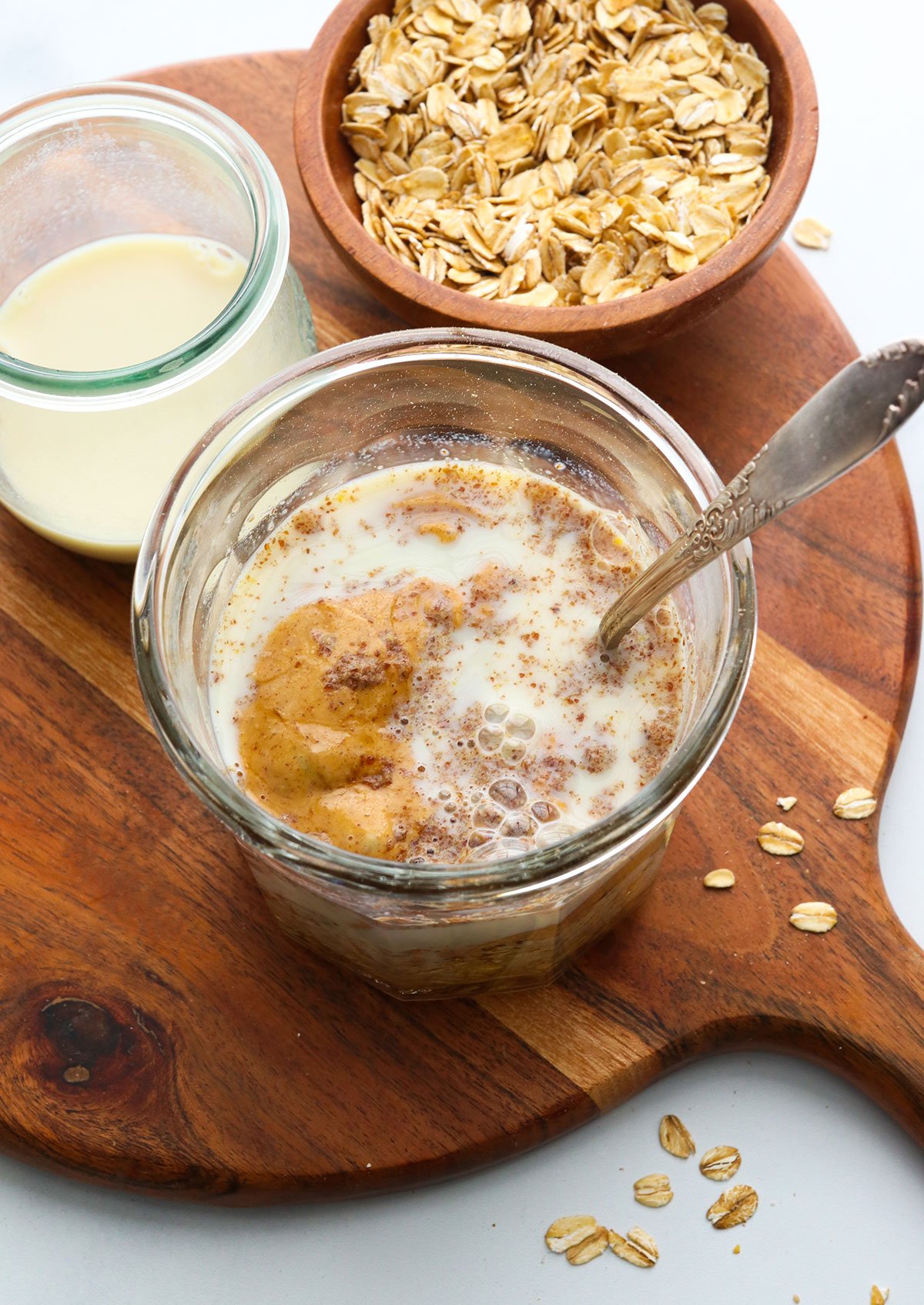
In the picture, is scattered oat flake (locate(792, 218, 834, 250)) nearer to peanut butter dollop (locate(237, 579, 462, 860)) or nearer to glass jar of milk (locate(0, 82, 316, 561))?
glass jar of milk (locate(0, 82, 316, 561))

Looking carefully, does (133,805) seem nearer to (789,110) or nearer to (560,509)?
A: (560,509)

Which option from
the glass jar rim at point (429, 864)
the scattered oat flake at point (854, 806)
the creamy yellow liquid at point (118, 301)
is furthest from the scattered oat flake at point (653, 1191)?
the creamy yellow liquid at point (118, 301)

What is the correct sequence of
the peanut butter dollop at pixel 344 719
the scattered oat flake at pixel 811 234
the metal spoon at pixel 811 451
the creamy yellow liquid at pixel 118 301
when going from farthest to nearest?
the scattered oat flake at pixel 811 234
the creamy yellow liquid at pixel 118 301
the peanut butter dollop at pixel 344 719
the metal spoon at pixel 811 451

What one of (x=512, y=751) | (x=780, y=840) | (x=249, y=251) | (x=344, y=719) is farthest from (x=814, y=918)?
(x=249, y=251)

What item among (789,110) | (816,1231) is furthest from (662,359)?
(816,1231)

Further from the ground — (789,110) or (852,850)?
(789,110)

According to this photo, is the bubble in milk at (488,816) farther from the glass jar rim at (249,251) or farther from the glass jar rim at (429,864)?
the glass jar rim at (249,251)

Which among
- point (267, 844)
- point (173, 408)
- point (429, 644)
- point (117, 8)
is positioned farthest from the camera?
point (117, 8)
